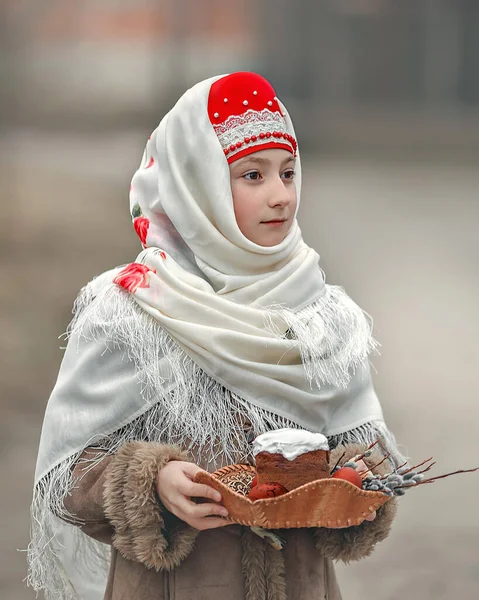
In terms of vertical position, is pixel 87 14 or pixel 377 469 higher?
pixel 87 14

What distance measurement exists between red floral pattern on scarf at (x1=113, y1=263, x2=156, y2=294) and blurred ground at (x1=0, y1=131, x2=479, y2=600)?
1992mm

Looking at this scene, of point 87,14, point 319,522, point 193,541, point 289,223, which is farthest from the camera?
point 87,14

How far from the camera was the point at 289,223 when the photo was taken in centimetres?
152

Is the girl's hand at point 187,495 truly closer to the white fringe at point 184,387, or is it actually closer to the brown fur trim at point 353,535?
the white fringe at point 184,387

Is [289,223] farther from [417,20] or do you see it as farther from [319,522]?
[417,20]

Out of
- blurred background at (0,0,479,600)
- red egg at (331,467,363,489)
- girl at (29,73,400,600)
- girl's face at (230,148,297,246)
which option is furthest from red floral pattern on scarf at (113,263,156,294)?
blurred background at (0,0,479,600)

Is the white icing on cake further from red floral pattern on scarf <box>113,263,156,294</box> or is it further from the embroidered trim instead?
the embroidered trim

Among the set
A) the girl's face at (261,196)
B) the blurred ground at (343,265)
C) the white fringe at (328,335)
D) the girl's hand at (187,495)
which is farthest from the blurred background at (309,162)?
the girl's hand at (187,495)

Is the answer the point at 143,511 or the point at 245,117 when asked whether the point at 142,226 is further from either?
the point at 143,511

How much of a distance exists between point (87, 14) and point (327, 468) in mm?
2487

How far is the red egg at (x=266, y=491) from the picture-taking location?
50.6 inches

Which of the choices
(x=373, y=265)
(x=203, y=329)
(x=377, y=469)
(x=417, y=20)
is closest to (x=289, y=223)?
(x=203, y=329)

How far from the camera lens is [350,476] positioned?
1.29 m

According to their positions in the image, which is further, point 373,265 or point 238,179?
point 373,265
